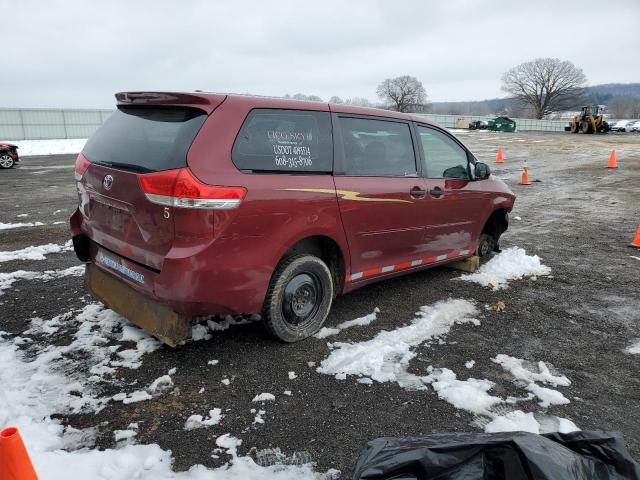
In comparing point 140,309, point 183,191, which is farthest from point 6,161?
point 183,191

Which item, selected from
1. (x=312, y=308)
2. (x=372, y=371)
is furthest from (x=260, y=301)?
(x=372, y=371)

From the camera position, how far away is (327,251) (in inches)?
159

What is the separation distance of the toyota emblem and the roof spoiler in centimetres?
61

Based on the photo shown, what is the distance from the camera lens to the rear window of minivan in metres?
3.09

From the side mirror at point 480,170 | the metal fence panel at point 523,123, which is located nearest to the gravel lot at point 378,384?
the side mirror at point 480,170

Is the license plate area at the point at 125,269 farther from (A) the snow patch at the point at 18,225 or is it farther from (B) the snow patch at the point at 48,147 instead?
(B) the snow patch at the point at 48,147

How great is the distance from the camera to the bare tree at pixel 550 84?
82938mm

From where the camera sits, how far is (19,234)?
7250 mm

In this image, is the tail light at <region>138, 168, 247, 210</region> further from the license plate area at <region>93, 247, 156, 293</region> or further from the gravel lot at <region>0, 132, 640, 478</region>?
the gravel lot at <region>0, 132, 640, 478</region>

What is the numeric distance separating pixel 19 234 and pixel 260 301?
224 inches

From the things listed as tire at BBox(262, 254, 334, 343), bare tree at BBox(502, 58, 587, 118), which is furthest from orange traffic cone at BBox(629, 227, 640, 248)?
bare tree at BBox(502, 58, 587, 118)

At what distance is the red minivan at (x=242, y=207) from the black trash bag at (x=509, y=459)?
172 cm

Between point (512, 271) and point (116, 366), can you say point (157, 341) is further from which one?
point (512, 271)

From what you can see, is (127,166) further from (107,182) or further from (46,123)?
(46,123)
